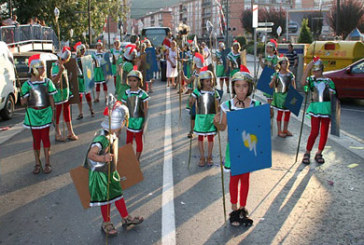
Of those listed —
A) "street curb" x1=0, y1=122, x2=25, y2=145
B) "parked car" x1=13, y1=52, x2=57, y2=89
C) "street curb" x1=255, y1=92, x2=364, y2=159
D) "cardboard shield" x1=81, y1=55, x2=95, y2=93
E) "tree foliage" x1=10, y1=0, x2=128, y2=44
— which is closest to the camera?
"street curb" x1=255, y1=92, x2=364, y2=159

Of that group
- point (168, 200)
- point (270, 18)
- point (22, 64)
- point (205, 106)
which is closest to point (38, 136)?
point (168, 200)

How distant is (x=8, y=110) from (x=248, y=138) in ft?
29.9

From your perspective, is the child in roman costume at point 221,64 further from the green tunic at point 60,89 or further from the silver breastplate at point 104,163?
the silver breastplate at point 104,163

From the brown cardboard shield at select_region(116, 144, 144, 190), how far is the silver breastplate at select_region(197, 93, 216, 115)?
2.46m

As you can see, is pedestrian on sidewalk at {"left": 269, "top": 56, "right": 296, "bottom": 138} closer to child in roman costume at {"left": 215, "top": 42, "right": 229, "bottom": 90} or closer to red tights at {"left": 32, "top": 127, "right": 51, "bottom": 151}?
red tights at {"left": 32, "top": 127, "right": 51, "bottom": 151}

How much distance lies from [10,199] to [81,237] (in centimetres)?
179

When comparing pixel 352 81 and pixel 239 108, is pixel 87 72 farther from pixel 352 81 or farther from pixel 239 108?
pixel 352 81

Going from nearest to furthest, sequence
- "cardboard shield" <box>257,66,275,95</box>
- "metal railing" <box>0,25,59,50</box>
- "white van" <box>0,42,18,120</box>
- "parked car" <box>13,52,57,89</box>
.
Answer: "cardboard shield" <box>257,66,275,95</box> < "white van" <box>0,42,18,120</box> < "parked car" <box>13,52,57,89</box> < "metal railing" <box>0,25,59,50</box>

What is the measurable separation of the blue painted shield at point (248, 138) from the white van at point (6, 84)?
824cm

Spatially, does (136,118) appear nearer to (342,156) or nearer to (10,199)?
(10,199)

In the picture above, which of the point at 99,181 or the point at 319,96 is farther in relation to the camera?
the point at 319,96

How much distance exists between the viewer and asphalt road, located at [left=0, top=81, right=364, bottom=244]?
4621 millimetres

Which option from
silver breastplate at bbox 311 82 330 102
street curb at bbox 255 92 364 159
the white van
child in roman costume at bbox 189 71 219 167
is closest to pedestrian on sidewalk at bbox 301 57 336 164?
silver breastplate at bbox 311 82 330 102

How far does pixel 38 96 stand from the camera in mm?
6859
